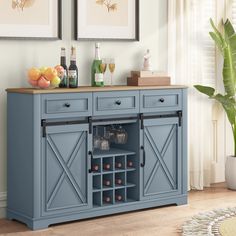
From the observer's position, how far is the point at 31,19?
5383 mm

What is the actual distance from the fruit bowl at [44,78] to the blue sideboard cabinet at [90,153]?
0.11 meters

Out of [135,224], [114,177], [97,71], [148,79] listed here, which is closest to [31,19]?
[97,71]

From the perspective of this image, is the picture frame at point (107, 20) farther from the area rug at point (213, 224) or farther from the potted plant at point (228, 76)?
the area rug at point (213, 224)

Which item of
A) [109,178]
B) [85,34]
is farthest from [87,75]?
[109,178]

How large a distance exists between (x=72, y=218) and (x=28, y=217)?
0.35 metres

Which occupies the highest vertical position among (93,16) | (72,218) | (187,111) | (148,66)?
(93,16)

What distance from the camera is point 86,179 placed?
531cm

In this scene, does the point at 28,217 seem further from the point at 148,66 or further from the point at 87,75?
the point at 148,66

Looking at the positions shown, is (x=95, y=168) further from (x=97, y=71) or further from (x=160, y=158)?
(x=97, y=71)

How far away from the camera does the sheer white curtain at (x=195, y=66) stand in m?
6.32

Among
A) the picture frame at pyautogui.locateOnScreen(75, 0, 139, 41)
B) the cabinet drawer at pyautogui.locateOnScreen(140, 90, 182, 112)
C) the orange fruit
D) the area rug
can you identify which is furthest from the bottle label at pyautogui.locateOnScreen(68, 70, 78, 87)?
the area rug

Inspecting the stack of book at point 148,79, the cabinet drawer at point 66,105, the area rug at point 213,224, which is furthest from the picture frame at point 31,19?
the area rug at point 213,224

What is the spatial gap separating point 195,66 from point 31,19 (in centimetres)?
177

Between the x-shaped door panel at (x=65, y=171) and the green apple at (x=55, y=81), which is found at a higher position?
the green apple at (x=55, y=81)
